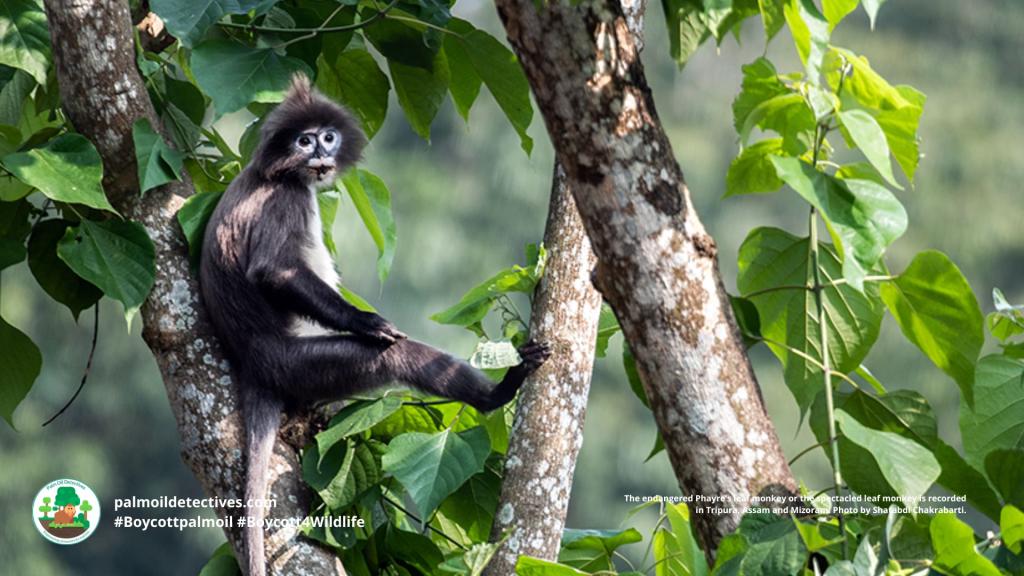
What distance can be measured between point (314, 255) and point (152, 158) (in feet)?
3.26

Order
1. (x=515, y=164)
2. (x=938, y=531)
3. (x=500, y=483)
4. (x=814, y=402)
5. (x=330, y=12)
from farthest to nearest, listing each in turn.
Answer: (x=515, y=164), (x=330, y=12), (x=500, y=483), (x=814, y=402), (x=938, y=531)

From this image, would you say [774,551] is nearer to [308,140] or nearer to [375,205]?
[375,205]

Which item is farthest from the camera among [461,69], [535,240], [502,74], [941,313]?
[535,240]

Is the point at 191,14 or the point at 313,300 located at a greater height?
the point at 191,14

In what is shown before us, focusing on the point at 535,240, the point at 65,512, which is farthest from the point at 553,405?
the point at 535,240

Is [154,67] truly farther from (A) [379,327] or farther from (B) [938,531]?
(B) [938,531]

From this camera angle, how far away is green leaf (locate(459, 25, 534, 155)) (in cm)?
244

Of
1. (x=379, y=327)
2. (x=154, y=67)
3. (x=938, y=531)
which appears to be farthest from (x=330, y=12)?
(x=938, y=531)

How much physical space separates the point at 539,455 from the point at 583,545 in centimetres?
18

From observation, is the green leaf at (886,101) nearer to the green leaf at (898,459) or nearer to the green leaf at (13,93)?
the green leaf at (898,459)

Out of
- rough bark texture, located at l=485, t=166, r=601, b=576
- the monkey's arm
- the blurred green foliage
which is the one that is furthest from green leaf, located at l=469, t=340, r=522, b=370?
the blurred green foliage

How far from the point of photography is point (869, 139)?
161 centimetres

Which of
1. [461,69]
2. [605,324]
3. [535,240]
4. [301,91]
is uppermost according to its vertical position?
[535,240]

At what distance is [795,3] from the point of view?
63.5 inches
